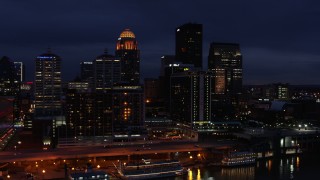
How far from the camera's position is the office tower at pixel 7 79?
5678 cm

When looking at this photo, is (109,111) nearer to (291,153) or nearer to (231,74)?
(291,153)

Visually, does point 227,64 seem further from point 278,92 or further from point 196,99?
point 196,99

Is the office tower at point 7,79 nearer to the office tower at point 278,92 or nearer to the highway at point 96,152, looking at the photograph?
the highway at point 96,152

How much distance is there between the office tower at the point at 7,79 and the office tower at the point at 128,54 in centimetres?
1501

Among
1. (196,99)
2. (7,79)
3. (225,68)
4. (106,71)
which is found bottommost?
(196,99)

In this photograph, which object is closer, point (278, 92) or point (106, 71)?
point (106, 71)

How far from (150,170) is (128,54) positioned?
137 feet

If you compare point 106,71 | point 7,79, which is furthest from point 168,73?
point 7,79

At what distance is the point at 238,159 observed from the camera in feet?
72.9

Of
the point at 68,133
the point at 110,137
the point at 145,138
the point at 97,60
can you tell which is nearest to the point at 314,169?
the point at 145,138

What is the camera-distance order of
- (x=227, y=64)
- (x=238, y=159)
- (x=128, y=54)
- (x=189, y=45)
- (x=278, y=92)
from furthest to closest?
(x=278, y=92), (x=227, y=64), (x=189, y=45), (x=128, y=54), (x=238, y=159)

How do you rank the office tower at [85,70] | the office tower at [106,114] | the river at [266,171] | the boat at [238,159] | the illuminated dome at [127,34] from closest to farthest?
the river at [266,171] → the boat at [238,159] → the office tower at [106,114] → the illuminated dome at [127,34] → the office tower at [85,70]

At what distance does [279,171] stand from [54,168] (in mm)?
11202

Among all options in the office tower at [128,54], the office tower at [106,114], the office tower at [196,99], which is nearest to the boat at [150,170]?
the office tower at [106,114]
